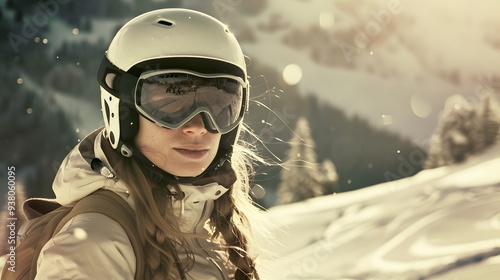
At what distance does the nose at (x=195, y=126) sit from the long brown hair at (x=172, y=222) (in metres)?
0.21

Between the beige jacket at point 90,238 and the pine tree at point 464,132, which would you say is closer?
the beige jacket at point 90,238

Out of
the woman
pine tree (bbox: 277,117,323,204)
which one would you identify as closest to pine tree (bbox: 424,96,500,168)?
pine tree (bbox: 277,117,323,204)

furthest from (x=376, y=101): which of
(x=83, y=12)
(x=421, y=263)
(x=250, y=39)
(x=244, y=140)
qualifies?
(x=244, y=140)

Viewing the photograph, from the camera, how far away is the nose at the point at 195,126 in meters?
2.06

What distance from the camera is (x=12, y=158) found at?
11984 mm

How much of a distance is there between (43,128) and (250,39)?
6.04 m

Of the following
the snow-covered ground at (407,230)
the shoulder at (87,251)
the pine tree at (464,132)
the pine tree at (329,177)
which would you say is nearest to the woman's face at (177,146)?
the shoulder at (87,251)

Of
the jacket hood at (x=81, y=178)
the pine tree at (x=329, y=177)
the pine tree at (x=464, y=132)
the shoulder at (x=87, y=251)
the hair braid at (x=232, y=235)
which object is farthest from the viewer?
the pine tree at (x=329, y=177)

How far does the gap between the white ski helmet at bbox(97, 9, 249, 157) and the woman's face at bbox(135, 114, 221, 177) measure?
38mm

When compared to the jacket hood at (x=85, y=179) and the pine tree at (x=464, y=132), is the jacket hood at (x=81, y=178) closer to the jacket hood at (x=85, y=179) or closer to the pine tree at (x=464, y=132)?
the jacket hood at (x=85, y=179)

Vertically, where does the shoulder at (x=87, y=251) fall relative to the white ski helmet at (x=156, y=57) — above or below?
below

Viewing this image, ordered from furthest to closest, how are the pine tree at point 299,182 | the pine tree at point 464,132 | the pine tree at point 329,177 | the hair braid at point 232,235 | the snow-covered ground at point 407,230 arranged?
the pine tree at point 329,177 → the pine tree at point 464,132 → the pine tree at point 299,182 → the snow-covered ground at point 407,230 → the hair braid at point 232,235

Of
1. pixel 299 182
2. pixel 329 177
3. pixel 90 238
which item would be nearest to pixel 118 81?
pixel 90 238

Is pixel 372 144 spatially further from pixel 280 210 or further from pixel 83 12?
pixel 83 12
